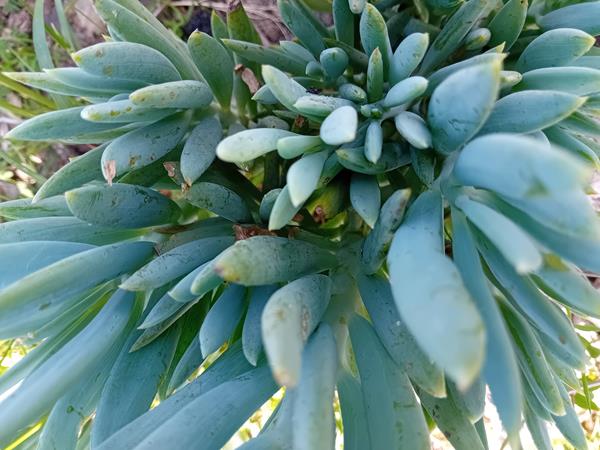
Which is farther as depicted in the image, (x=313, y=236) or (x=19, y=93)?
(x=19, y=93)

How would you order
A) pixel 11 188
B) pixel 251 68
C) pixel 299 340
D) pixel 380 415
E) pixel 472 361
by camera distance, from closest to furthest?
pixel 472 361 → pixel 299 340 → pixel 380 415 → pixel 251 68 → pixel 11 188

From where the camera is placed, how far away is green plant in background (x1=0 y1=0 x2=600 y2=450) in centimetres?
36

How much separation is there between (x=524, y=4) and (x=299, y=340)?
1.48 feet

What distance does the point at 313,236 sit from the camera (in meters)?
0.59

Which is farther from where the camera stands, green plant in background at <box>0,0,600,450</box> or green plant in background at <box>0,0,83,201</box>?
green plant in background at <box>0,0,83,201</box>

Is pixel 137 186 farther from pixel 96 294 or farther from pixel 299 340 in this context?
pixel 299 340

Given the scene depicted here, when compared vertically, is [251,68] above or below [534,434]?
above

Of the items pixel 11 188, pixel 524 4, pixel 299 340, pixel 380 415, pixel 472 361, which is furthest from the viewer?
pixel 11 188

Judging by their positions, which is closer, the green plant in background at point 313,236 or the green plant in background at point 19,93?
the green plant in background at point 313,236

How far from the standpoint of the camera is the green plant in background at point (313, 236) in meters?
0.36

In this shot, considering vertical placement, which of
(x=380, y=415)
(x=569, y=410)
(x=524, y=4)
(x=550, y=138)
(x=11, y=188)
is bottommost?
(x=11, y=188)

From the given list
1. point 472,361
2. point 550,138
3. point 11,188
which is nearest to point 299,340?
point 472,361

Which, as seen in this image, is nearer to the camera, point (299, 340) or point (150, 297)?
point (299, 340)

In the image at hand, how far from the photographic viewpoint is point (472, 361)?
26 cm
